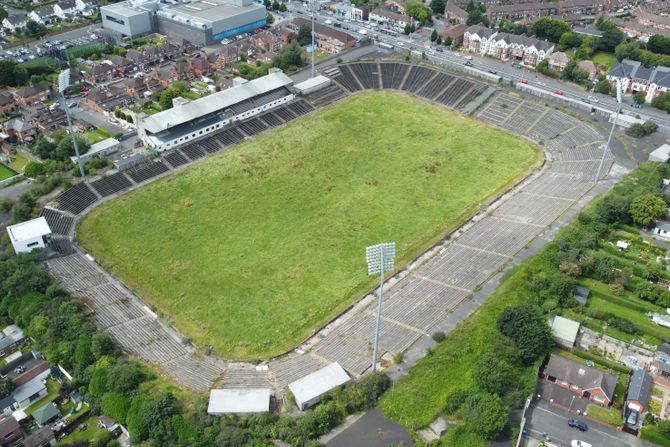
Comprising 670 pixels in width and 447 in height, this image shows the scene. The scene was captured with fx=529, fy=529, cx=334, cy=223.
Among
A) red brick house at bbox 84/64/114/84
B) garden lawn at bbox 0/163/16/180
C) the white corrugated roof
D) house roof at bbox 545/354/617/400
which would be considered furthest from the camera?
red brick house at bbox 84/64/114/84

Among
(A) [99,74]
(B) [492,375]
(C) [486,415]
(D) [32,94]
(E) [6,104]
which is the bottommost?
(C) [486,415]

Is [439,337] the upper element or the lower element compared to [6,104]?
lower

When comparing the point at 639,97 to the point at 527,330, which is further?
the point at 639,97

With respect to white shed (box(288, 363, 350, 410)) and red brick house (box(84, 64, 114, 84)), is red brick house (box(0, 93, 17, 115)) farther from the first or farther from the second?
white shed (box(288, 363, 350, 410))

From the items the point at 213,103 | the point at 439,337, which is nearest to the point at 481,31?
the point at 213,103

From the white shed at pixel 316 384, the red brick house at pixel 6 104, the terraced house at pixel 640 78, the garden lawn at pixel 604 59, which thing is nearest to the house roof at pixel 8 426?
the white shed at pixel 316 384

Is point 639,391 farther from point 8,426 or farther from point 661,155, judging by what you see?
point 8,426

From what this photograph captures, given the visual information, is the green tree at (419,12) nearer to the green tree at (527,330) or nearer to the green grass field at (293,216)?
the green grass field at (293,216)

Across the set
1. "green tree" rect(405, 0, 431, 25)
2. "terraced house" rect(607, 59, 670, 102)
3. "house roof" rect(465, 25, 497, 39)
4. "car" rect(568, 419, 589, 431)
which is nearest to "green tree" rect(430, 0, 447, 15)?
"green tree" rect(405, 0, 431, 25)
